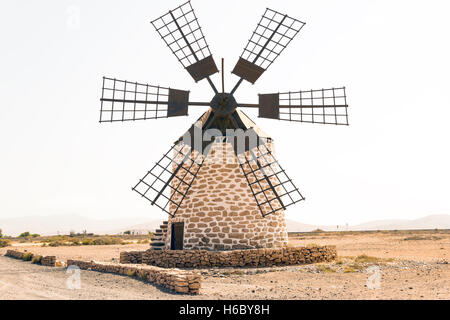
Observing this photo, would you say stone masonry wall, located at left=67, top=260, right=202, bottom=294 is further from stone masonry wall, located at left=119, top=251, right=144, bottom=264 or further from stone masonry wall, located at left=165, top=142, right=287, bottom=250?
stone masonry wall, located at left=165, top=142, right=287, bottom=250

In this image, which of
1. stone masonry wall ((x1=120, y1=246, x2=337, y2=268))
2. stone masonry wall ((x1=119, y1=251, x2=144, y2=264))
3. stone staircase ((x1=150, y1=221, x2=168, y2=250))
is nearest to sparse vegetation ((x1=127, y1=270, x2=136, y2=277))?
stone masonry wall ((x1=120, y1=246, x2=337, y2=268))

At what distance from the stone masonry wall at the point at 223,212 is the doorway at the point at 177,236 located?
33 centimetres

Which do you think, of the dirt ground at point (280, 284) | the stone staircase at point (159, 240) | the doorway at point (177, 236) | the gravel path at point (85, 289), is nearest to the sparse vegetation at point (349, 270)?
the dirt ground at point (280, 284)

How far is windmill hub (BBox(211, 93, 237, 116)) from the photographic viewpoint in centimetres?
1312

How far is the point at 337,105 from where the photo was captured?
539 inches

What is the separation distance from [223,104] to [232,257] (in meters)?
5.33

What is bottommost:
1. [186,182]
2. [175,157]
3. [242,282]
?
[242,282]

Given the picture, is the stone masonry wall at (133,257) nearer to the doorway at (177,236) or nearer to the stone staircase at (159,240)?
the doorway at (177,236)

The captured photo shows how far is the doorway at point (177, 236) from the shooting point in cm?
1313
